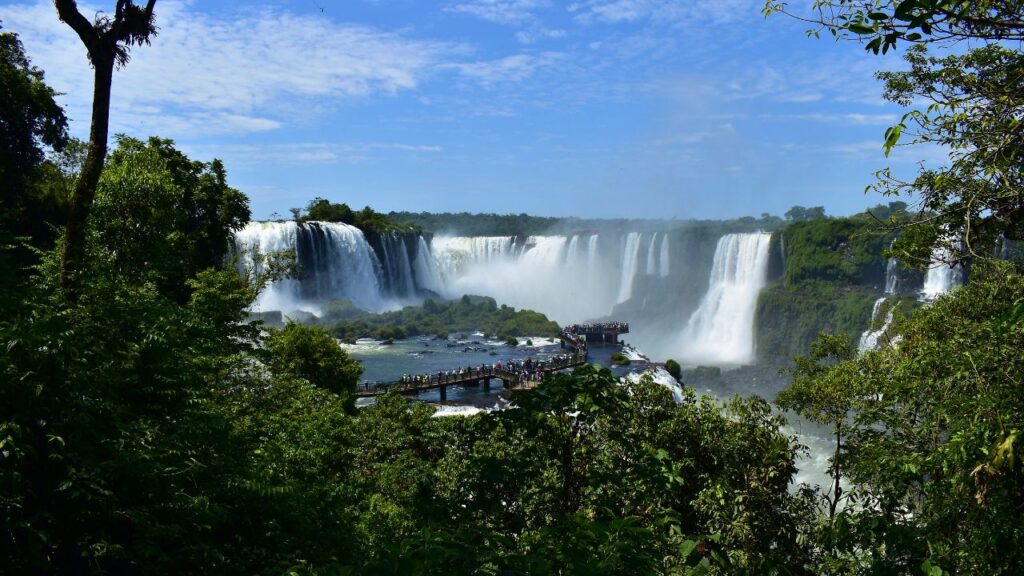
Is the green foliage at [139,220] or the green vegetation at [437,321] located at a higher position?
the green foliage at [139,220]

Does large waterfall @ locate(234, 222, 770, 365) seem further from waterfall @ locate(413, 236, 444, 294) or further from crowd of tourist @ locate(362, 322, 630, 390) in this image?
crowd of tourist @ locate(362, 322, 630, 390)

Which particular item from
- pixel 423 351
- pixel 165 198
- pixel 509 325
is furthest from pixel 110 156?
pixel 509 325

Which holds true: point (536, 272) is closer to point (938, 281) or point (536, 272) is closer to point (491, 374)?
point (938, 281)

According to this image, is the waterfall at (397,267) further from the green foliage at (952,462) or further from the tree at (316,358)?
the green foliage at (952,462)

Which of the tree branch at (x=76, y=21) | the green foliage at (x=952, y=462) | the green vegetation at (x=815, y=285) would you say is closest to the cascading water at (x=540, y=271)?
the green vegetation at (x=815, y=285)

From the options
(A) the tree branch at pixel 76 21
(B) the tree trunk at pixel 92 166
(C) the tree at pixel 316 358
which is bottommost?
(C) the tree at pixel 316 358

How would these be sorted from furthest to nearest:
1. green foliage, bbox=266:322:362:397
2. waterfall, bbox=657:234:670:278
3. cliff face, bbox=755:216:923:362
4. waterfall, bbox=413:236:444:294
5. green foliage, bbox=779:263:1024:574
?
1. waterfall, bbox=657:234:670:278
2. waterfall, bbox=413:236:444:294
3. cliff face, bbox=755:216:923:362
4. green foliage, bbox=266:322:362:397
5. green foliage, bbox=779:263:1024:574

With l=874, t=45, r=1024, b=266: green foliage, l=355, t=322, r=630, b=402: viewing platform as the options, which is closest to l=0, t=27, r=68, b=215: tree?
l=355, t=322, r=630, b=402: viewing platform
